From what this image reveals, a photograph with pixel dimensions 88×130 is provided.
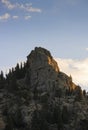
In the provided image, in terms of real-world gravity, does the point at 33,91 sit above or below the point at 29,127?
above

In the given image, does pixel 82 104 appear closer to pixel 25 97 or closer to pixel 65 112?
pixel 65 112

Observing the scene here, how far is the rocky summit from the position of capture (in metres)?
166

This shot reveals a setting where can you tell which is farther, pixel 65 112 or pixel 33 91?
pixel 33 91

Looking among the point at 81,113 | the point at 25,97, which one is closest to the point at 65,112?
the point at 81,113

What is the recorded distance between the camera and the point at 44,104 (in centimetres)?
17800

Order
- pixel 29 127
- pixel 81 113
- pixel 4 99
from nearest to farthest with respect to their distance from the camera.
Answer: pixel 29 127
pixel 81 113
pixel 4 99

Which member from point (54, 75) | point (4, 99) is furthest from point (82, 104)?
point (4, 99)

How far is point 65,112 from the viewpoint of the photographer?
6796 inches

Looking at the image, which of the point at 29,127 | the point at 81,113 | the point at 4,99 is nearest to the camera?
the point at 29,127

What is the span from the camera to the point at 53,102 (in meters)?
182

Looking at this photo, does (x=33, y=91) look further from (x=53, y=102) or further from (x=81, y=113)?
(x=81, y=113)

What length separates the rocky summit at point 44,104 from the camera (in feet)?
543

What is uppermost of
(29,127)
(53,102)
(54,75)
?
(54,75)

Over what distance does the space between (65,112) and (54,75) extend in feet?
92.8
